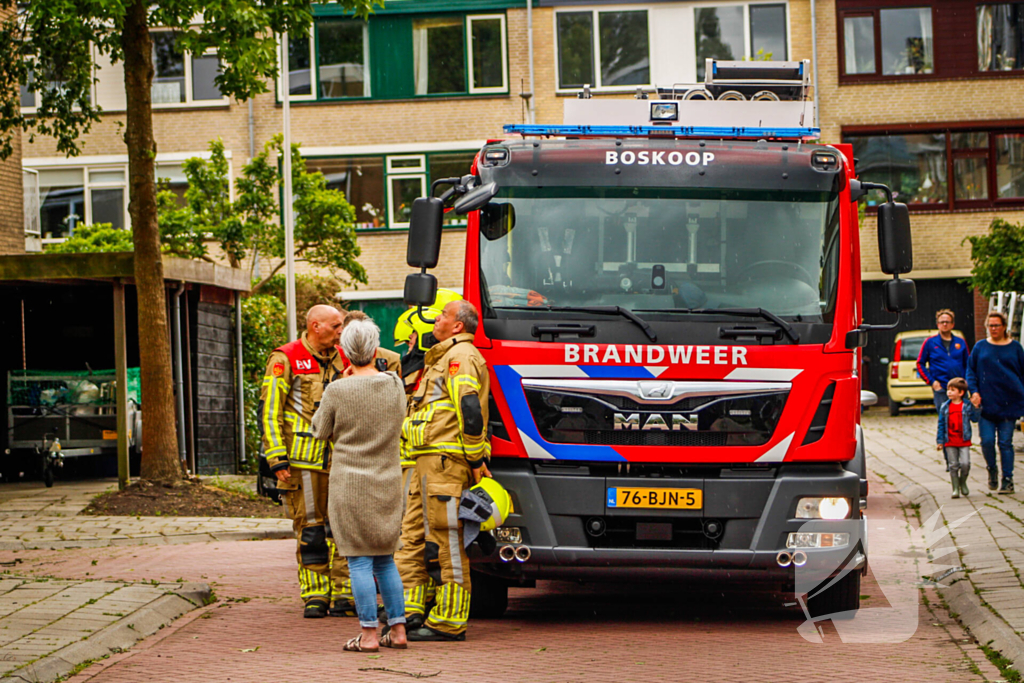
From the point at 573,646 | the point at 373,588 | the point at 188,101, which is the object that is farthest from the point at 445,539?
the point at 188,101

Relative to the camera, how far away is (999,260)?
76.9ft

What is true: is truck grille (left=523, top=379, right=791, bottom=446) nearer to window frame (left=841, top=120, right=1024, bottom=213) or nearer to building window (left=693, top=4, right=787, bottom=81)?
building window (left=693, top=4, right=787, bottom=81)

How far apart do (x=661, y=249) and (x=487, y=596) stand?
2.37m

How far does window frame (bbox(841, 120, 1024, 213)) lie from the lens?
104 ft

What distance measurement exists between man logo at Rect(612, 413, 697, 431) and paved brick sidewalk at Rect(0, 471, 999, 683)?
91cm

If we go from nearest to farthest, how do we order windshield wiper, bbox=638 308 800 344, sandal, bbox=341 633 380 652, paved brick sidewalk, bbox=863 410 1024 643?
1. sandal, bbox=341 633 380 652
2. windshield wiper, bbox=638 308 800 344
3. paved brick sidewalk, bbox=863 410 1024 643

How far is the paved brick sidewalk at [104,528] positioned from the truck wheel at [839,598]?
19.8ft

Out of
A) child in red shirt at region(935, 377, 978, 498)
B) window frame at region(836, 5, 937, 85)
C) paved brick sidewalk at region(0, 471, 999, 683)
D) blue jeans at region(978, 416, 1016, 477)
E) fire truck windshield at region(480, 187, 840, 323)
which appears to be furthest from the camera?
window frame at region(836, 5, 937, 85)

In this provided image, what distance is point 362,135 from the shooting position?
31.5 metres

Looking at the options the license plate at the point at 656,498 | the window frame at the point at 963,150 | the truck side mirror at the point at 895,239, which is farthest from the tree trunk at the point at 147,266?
the window frame at the point at 963,150

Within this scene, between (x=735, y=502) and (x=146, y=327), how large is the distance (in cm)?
876

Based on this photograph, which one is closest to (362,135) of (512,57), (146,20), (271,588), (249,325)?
(512,57)

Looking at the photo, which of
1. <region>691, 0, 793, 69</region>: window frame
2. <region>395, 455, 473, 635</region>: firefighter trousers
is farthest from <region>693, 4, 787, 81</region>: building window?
<region>395, 455, 473, 635</region>: firefighter trousers

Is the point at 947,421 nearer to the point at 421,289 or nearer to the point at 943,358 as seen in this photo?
the point at 943,358
